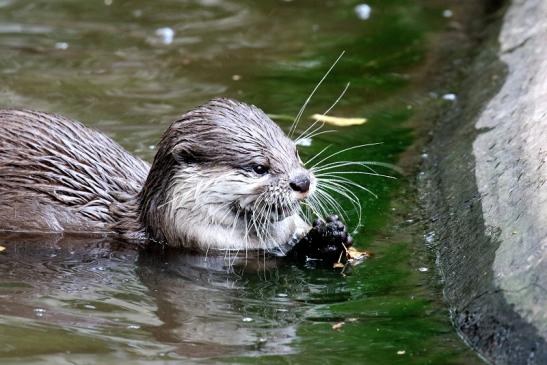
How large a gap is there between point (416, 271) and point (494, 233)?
42 cm

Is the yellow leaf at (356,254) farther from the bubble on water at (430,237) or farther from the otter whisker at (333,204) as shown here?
the otter whisker at (333,204)

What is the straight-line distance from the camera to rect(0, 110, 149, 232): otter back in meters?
→ 5.18

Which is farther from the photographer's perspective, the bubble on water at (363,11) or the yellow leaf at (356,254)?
the bubble on water at (363,11)

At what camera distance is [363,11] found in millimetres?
8508

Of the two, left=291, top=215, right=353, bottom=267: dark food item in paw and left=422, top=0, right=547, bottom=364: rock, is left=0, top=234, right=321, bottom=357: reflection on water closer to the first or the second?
left=291, top=215, right=353, bottom=267: dark food item in paw

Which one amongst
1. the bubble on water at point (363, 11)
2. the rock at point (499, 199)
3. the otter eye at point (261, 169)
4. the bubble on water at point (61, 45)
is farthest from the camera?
the bubble on water at point (363, 11)

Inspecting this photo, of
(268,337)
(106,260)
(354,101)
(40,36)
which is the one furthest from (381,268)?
(40,36)

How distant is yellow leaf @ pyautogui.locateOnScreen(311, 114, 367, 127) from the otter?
1.32 meters

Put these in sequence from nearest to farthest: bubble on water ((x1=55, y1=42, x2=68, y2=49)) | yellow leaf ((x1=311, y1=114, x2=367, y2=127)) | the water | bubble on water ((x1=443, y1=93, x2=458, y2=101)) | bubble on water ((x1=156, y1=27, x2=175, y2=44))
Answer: the water < yellow leaf ((x1=311, y1=114, x2=367, y2=127)) < bubble on water ((x1=443, y1=93, x2=458, y2=101)) < bubble on water ((x1=55, y1=42, x2=68, y2=49)) < bubble on water ((x1=156, y1=27, x2=175, y2=44))

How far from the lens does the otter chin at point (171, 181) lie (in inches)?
191

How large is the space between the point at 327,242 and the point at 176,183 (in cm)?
71

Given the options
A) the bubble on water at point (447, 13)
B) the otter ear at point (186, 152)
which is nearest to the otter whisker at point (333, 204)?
the otter ear at point (186, 152)

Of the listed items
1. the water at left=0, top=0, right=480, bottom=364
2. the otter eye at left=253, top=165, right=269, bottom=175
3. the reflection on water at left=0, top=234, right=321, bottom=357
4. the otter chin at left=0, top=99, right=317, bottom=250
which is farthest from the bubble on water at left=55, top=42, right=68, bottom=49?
the otter eye at left=253, top=165, right=269, bottom=175

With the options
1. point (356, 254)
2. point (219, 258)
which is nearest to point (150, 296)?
point (219, 258)
